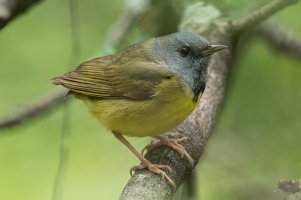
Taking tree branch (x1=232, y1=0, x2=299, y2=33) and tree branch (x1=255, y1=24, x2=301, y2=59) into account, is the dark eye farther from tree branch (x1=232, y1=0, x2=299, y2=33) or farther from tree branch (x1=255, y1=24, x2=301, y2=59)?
tree branch (x1=255, y1=24, x2=301, y2=59)

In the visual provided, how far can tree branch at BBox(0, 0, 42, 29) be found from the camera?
4105mm

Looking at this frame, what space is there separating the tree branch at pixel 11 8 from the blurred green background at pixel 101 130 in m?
1.08

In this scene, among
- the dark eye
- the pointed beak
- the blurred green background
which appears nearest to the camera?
the pointed beak

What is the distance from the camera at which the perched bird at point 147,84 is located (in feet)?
13.6

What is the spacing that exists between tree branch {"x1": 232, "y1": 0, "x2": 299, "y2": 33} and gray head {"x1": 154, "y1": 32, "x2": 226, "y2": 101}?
42 cm

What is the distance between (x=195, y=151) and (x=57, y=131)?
11.8ft

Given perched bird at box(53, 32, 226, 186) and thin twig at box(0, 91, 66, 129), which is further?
thin twig at box(0, 91, 66, 129)

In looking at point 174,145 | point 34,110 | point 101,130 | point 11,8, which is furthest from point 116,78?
point 101,130

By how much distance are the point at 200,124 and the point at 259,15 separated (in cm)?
89

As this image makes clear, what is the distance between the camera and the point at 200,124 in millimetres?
4367

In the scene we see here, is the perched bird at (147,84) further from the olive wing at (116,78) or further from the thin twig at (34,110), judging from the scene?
the thin twig at (34,110)

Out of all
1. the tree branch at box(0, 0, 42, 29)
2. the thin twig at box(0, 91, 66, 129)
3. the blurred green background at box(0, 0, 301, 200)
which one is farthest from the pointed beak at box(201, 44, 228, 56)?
the thin twig at box(0, 91, 66, 129)

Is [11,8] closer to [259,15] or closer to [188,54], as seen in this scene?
[188,54]

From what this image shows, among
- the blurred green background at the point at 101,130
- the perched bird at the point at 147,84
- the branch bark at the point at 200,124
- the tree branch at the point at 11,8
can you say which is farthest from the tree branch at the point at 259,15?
the tree branch at the point at 11,8
